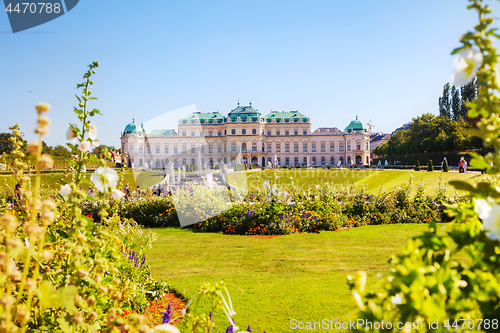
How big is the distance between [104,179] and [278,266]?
3882 mm

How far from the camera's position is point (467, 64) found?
2.74ft

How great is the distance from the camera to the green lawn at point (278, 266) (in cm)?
328

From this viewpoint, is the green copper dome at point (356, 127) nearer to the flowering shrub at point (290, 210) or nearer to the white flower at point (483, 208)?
the flowering shrub at point (290, 210)

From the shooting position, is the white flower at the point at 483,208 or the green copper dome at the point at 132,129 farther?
the green copper dome at the point at 132,129

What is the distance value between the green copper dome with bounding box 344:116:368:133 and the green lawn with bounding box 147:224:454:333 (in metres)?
54.7

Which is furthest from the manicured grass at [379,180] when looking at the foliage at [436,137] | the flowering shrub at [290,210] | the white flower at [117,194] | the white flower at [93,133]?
the foliage at [436,137]

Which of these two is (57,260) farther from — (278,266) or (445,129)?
(445,129)

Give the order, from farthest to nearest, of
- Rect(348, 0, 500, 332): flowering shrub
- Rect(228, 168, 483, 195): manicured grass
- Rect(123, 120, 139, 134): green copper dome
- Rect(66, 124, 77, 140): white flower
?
Rect(123, 120, 139, 134): green copper dome, Rect(228, 168, 483, 195): manicured grass, Rect(66, 124, 77, 140): white flower, Rect(348, 0, 500, 332): flowering shrub

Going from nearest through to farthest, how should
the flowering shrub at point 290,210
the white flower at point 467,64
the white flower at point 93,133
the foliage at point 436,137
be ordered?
the white flower at point 467,64
the white flower at point 93,133
the flowering shrub at point 290,210
the foliage at point 436,137

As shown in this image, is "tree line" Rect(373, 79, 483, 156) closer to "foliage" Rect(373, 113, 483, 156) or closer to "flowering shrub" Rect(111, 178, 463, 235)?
"foliage" Rect(373, 113, 483, 156)

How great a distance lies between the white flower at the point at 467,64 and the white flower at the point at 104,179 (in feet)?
3.91

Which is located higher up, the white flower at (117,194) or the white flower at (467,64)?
the white flower at (467,64)

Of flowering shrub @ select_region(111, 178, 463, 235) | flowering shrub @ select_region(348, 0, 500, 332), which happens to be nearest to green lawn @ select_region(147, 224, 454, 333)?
flowering shrub @ select_region(111, 178, 463, 235)

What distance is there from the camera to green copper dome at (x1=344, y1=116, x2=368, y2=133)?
195ft
